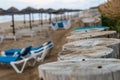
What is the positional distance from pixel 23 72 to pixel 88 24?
13.3 ft

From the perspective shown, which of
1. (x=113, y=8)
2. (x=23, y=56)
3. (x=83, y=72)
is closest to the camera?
(x=83, y=72)

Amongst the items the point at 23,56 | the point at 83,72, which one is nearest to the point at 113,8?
the point at 23,56

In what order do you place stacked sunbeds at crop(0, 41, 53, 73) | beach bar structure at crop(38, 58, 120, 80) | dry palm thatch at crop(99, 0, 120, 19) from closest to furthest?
beach bar structure at crop(38, 58, 120, 80) → stacked sunbeds at crop(0, 41, 53, 73) → dry palm thatch at crop(99, 0, 120, 19)

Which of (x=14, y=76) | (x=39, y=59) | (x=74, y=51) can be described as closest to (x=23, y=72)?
(x=14, y=76)

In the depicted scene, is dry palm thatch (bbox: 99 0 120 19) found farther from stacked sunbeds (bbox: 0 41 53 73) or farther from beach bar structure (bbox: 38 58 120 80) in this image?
beach bar structure (bbox: 38 58 120 80)

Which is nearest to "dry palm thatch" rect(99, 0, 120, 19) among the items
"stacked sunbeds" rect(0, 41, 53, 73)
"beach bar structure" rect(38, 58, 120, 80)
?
"stacked sunbeds" rect(0, 41, 53, 73)

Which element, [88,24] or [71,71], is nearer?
[71,71]

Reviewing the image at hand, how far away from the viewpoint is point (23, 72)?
9898 millimetres

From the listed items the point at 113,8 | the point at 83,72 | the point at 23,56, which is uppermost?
the point at 113,8

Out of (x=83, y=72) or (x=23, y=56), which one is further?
(x=23, y=56)

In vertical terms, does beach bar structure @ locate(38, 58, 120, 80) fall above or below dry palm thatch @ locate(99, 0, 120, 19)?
below

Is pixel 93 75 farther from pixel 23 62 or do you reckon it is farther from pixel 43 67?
pixel 23 62

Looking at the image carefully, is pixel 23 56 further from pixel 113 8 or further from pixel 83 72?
pixel 83 72

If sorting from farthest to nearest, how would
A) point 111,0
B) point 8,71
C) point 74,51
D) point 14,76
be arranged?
point 111,0 → point 8,71 → point 14,76 → point 74,51
